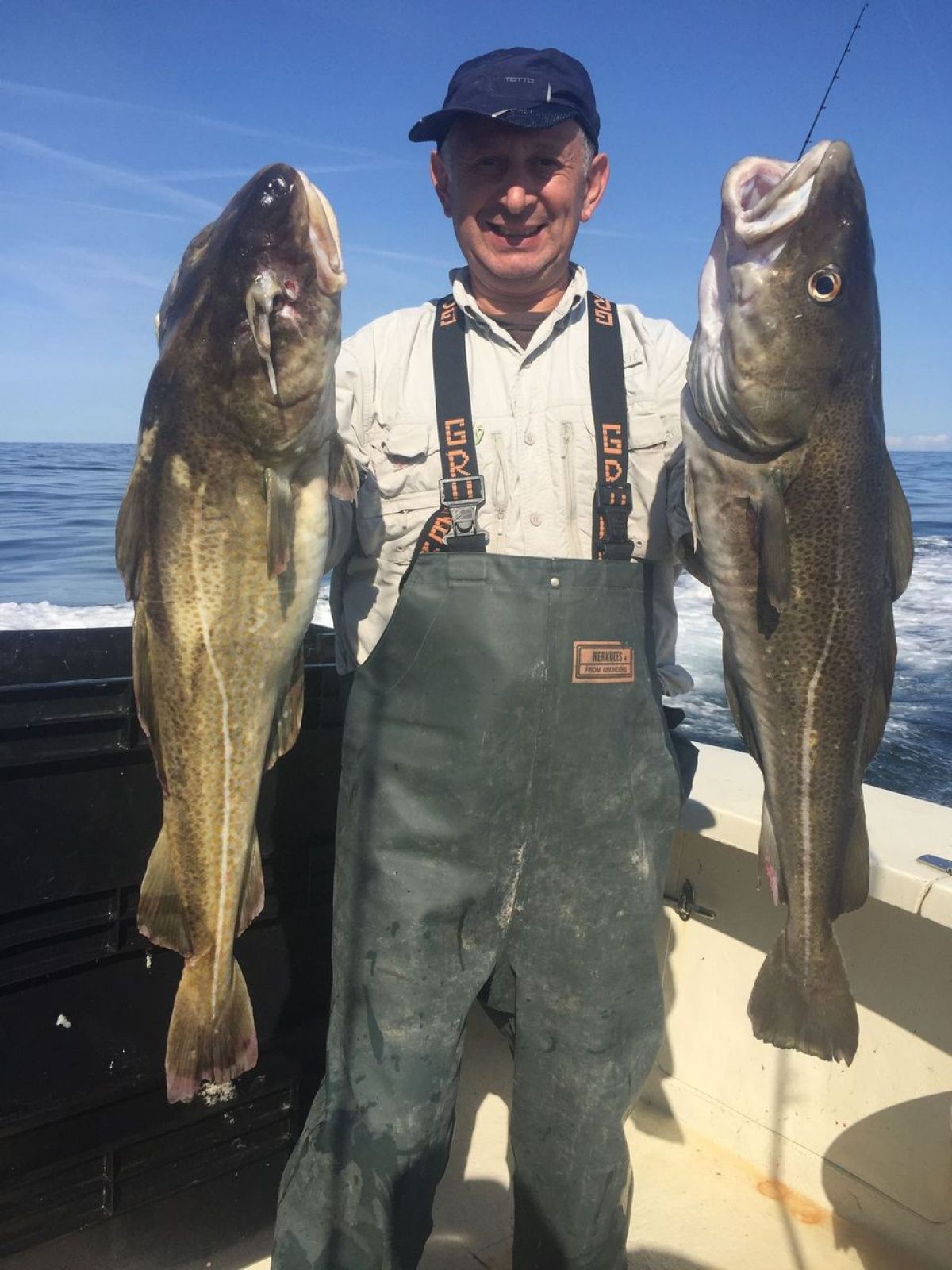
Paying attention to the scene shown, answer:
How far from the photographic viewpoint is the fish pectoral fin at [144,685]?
96.3 inches

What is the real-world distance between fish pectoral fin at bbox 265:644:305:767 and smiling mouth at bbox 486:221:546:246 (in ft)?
4.40

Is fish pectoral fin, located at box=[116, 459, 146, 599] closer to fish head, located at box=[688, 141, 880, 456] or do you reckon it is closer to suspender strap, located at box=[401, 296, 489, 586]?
suspender strap, located at box=[401, 296, 489, 586]

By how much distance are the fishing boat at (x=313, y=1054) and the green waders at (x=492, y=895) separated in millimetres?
490

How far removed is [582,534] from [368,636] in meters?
0.67

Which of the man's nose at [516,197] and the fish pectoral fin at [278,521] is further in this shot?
the man's nose at [516,197]

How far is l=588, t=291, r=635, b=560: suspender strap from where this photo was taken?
2.65 meters

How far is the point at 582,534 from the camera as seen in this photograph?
2707 millimetres

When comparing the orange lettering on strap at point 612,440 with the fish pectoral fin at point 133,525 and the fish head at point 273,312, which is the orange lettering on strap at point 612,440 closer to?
the fish head at point 273,312

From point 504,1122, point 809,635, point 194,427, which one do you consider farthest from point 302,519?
point 504,1122

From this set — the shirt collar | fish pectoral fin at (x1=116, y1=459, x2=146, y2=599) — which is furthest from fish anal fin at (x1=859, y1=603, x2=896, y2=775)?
fish pectoral fin at (x1=116, y1=459, x2=146, y2=599)

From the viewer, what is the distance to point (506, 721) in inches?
98.8

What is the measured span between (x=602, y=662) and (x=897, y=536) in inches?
34.1

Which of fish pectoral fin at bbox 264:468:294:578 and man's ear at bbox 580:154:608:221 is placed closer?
fish pectoral fin at bbox 264:468:294:578

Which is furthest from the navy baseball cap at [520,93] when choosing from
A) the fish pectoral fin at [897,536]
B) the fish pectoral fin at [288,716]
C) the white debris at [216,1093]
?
the white debris at [216,1093]
